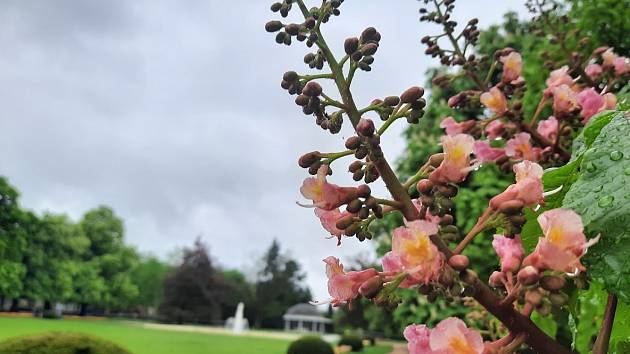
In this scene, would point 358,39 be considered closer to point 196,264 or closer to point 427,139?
point 427,139

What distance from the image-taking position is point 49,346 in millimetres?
7438

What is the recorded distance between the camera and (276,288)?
227ft

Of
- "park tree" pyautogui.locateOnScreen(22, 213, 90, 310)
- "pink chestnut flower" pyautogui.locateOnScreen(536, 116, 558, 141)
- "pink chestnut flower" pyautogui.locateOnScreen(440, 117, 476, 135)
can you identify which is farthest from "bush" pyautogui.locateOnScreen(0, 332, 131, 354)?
"park tree" pyautogui.locateOnScreen(22, 213, 90, 310)

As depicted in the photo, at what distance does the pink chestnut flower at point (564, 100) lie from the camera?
1904 mm

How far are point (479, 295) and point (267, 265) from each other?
2858 inches

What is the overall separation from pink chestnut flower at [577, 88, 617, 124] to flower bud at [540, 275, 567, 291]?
3.95ft

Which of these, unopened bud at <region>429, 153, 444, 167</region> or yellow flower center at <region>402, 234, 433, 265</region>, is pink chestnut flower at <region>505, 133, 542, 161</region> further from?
yellow flower center at <region>402, 234, 433, 265</region>

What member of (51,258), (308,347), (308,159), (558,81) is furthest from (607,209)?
(51,258)

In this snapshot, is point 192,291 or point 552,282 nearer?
point 552,282

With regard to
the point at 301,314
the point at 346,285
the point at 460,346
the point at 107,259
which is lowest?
the point at 460,346

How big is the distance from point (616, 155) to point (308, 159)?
21.5 inches

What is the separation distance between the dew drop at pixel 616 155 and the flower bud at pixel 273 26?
74 centimetres

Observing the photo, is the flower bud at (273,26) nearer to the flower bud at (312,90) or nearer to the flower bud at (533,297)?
the flower bud at (312,90)

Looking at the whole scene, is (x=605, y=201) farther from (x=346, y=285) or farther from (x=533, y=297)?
(x=346, y=285)
